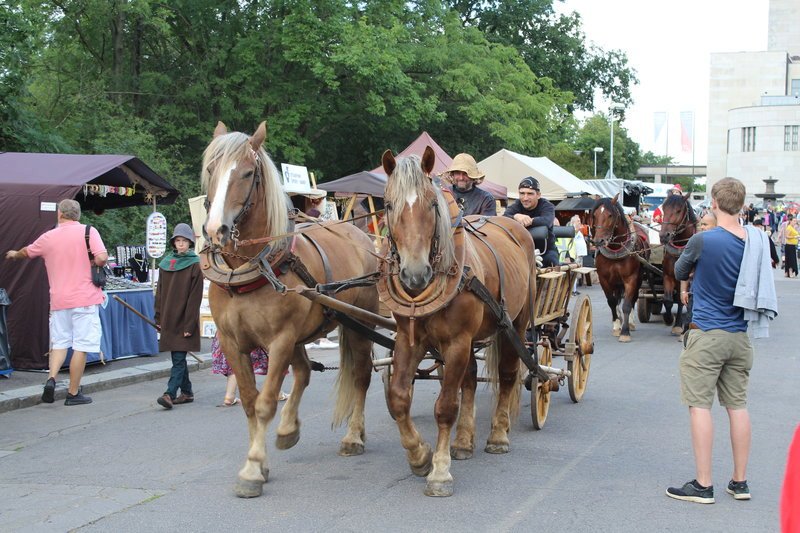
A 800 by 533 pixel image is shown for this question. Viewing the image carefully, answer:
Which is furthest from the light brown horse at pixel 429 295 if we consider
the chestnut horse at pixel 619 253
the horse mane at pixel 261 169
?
the chestnut horse at pixel 619 253

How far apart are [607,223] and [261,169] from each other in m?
9.32

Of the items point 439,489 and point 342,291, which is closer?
point 439,489

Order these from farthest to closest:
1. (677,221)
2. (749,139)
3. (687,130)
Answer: (687,130) < (749,139) < (677,221)

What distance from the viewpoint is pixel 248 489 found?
18.5 feet

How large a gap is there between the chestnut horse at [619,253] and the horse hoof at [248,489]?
9260 millimetres

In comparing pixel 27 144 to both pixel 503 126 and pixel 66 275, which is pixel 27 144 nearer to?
pixel 66 275

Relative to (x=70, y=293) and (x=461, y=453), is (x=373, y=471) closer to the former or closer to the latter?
(x=461, y=453)

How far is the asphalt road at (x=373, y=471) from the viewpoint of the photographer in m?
5.21

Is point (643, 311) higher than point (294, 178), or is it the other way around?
point (294, 178)

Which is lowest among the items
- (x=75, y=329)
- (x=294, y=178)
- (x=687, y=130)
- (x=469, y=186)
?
(x=75, y=329)

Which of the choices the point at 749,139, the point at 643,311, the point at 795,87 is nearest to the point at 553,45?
the point at 643,311

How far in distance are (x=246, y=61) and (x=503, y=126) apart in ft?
A: 32.1

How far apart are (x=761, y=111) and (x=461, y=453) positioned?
77616 mm

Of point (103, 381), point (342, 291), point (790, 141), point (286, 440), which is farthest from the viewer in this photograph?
point (790, 141)
